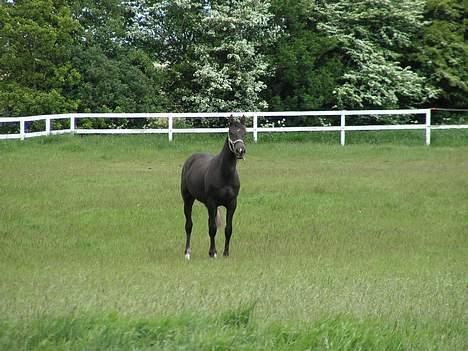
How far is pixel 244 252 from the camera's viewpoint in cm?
1436

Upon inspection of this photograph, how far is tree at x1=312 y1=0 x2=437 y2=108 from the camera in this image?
3794cm

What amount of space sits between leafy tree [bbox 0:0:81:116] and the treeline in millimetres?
53

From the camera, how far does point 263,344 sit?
7.07 meters

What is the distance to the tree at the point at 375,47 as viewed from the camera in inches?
1494

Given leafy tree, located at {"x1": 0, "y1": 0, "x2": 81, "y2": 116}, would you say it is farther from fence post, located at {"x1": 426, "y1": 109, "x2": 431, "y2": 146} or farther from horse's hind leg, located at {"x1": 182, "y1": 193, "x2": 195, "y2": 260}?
horse's hind leg, located at {"x1": 182, "y1": 193, "x2": 195, "y2": 260}

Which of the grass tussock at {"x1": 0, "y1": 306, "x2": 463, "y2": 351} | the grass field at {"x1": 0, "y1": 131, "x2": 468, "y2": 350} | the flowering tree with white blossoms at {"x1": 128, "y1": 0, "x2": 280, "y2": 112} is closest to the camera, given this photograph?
the grass tussock at {"x1": 0, "y1": 306, "x2": 463, "y2": 351}

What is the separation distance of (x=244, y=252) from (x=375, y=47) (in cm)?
2662

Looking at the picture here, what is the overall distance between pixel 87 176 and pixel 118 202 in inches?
167

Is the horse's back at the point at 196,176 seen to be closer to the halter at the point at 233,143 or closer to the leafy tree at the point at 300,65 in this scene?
the halter at the point at 233,143

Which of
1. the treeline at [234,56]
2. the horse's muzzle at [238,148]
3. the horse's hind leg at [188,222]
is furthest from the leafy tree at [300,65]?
the horse's muzzle at [238,148]

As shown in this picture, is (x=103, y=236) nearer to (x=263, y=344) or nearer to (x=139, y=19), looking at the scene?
(x=263, y=344)

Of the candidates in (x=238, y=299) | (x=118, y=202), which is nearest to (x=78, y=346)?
(x=238, y=299)

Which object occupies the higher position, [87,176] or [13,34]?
[13,34]

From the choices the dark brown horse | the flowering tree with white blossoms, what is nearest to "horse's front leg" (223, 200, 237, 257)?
the dark brown horse
